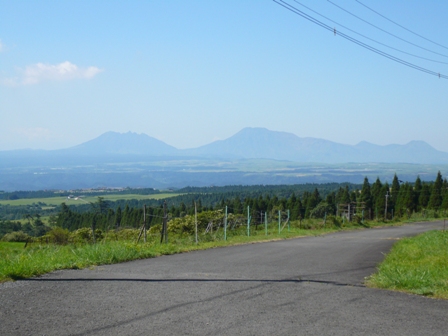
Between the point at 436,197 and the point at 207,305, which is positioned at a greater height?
the point at 207,305

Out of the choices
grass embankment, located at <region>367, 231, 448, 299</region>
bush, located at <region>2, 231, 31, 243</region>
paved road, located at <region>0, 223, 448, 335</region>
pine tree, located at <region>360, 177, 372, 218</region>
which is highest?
paved road, located at <region>0, 223, 448, 335</region>

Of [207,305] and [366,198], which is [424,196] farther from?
[207,305]

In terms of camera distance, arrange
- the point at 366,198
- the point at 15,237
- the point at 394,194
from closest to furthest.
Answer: the point at 15,237 → the point at 366,198 → the point at 394,194

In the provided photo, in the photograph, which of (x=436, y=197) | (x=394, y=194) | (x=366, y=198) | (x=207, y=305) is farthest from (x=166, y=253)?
(x=394, y=194)

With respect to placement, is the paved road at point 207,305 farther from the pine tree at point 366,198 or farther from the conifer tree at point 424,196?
the conifer tree at point 424,196

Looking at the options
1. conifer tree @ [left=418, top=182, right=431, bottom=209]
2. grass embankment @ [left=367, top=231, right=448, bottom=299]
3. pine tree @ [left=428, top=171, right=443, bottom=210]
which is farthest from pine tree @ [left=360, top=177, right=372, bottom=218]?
grass embankment @ [left=367, top=231, right=448, bottom=299]

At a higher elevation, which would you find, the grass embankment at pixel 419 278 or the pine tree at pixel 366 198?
the grass embankment at pixel 419 278

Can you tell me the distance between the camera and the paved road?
5320 millimetres

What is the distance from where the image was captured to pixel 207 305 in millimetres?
6277

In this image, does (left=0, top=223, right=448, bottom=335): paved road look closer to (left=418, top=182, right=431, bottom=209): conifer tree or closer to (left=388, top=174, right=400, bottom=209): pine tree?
(left=388, top=174, right=400, bottom=209): pine tree

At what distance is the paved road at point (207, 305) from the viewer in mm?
5320

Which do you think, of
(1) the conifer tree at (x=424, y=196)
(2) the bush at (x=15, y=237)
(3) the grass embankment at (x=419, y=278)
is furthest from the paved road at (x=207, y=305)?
(1) the conifer tree at (x=424, y=196)

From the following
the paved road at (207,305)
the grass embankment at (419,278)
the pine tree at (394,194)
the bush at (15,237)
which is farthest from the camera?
the pine tree at (394,194)

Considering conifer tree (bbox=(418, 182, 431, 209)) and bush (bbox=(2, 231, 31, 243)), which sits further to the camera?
conifer tree (bbox=(418, 182, 431, 209))
